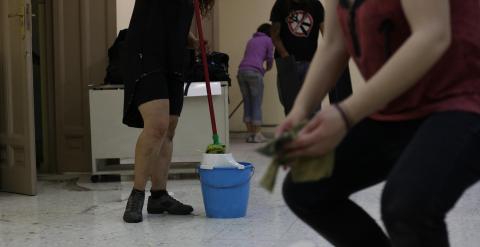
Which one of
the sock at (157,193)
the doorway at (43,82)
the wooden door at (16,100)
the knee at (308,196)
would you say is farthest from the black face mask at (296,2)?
the knee at (308,196)

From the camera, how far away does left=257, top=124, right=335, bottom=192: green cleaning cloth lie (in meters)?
1.28

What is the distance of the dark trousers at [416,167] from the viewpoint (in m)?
1.22

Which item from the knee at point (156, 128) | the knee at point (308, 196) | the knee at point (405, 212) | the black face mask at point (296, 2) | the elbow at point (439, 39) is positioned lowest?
the knee at point (156, 128)

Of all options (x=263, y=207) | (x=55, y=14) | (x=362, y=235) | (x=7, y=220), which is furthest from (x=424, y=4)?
(x=55, y=14)

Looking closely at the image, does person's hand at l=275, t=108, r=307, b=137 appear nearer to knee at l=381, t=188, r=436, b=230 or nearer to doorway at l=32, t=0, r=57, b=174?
knee at l=381, t=188, r=436, b=230

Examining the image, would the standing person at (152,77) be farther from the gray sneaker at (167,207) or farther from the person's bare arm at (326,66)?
the person's bare arm at (326,66)

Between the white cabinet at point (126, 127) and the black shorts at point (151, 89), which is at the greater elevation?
the black shorts at point (151, 89)

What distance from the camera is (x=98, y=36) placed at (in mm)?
4883

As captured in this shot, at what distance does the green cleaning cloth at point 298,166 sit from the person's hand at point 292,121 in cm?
7

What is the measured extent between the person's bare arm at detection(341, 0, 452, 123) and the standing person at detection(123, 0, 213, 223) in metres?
1.91

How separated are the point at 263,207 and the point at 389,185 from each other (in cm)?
227

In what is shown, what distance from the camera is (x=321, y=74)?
1528 mm

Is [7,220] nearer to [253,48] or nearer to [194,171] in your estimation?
[194,171]

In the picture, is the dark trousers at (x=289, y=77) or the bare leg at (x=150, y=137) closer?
the bare leg at (x=150, y=137)
